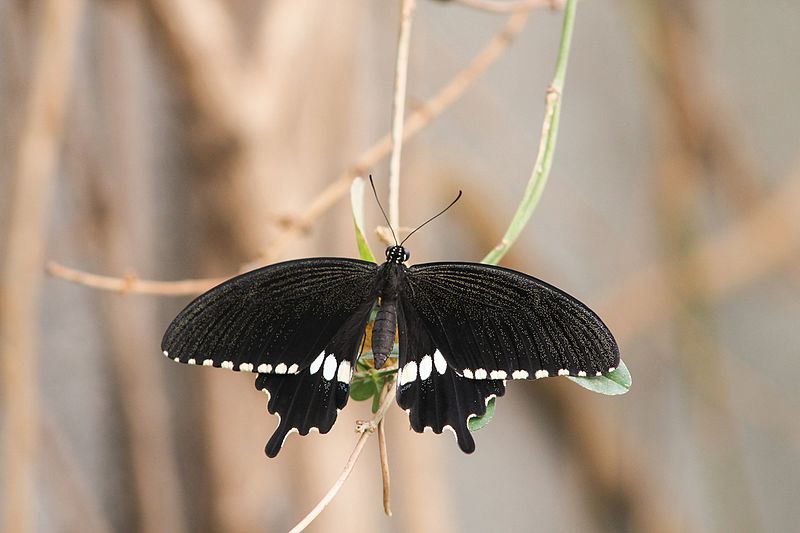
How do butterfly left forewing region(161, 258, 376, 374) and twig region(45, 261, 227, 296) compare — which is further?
twig region(45, 261, 227, 296)

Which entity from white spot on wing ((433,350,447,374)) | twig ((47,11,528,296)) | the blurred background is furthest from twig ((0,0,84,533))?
white spot on wing ((433,350,447,374))

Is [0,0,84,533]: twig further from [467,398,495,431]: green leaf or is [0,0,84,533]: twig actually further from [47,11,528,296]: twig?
[467,398,495,431]: green leaf

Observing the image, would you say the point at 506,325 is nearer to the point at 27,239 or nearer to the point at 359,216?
the point at 359,216

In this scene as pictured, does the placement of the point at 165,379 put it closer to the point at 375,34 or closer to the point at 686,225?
the point at 375,34

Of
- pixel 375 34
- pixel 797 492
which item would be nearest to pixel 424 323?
pixel 375 34

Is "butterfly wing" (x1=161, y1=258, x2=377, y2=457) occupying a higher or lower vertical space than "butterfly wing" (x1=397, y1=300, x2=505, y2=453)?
higher

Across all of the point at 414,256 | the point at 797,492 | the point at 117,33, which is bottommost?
the point at 797,492

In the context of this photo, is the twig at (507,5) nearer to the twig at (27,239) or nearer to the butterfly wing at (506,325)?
the butterfly wing at (506,325)
